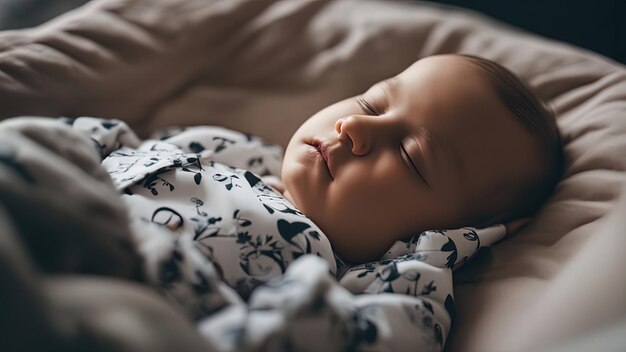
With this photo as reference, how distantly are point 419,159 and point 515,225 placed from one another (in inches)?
8.0

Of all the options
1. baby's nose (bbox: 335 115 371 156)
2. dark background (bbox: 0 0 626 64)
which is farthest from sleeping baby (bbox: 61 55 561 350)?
dark background (bbox: 0 0 626 64)

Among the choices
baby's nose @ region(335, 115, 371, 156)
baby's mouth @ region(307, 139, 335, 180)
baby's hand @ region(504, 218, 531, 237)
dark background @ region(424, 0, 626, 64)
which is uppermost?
baby's nose @ region(335, 115, 371, 156)

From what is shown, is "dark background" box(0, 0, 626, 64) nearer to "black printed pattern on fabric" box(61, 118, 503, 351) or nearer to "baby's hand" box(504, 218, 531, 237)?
"black printed pattern on fabric" box(61, 118, 503, 351)

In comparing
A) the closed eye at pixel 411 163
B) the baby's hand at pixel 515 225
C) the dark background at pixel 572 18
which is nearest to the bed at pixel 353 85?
the baby's hand at pixel 515 225

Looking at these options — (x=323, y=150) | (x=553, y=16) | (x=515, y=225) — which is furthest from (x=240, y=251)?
(x=553, y=16)

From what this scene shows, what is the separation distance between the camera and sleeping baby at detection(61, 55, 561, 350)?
0.83 meters

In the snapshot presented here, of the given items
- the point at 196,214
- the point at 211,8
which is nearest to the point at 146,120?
the point at 211,8

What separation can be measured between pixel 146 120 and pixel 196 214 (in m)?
0.40

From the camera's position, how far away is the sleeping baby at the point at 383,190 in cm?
83

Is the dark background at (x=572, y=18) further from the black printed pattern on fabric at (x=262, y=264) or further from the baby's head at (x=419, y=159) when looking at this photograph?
the black printed pattern on fabric at (x=262, y=264)

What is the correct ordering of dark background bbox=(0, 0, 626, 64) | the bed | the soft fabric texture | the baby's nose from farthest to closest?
dark background bbox=(0, 0, 626, 64) → the baby's nose → the bed → the soft fabric texture

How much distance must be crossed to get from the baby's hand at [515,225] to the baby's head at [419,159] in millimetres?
30

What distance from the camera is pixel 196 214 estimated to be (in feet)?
2.80

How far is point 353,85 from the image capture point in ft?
4.03
